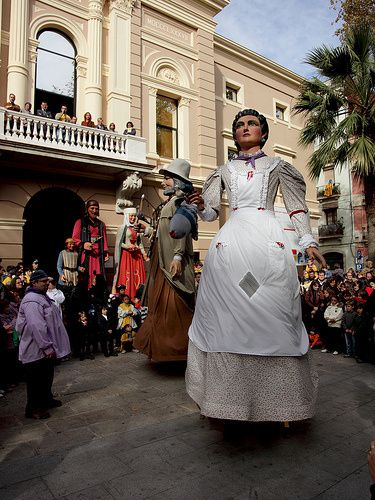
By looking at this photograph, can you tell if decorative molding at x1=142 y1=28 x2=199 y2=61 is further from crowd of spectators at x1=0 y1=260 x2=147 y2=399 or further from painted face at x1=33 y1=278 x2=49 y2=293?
painted face at x1=33 y1=278 x2=49 y2=293

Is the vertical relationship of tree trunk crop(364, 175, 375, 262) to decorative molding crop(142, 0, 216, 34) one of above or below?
below

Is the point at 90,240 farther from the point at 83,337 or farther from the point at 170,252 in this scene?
the point at 170,252

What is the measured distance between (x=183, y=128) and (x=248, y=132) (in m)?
10.4

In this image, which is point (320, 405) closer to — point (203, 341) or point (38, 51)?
point (203, 341)

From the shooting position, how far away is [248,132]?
2834 mm

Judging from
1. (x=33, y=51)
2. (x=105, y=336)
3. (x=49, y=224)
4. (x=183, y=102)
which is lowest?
(x=105, y=336)

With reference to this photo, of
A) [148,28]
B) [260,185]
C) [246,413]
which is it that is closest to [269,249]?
[260,185]

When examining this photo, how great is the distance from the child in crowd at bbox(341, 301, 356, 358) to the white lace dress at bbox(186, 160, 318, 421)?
12.4 ft

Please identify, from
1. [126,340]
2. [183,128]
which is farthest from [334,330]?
[183,128]

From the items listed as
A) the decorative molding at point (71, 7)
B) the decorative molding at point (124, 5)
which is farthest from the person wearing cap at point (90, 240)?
the decorative molding at point (124, 5)

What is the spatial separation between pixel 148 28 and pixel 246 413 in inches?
502

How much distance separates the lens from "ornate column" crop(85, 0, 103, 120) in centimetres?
1068

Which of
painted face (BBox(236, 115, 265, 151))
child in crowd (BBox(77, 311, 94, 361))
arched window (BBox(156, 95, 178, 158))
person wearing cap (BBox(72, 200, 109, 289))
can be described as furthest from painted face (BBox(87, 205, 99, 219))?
arched window (BBox(156, 95, 178, 158))

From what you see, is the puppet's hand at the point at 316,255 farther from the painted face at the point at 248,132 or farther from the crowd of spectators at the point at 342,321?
the crowd of spectators at the point at 342,321
